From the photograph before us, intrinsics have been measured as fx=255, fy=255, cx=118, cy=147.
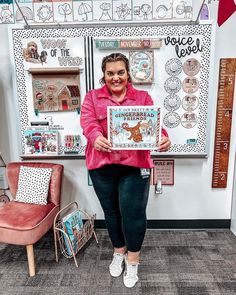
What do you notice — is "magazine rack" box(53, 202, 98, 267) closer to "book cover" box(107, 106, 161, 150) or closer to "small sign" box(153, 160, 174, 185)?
"small sign" box(153, 160, 174, 185)

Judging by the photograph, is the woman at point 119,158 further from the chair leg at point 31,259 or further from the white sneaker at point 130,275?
the chair leg at point 31,259

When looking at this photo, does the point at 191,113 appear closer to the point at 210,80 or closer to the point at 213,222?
the point at 210,80

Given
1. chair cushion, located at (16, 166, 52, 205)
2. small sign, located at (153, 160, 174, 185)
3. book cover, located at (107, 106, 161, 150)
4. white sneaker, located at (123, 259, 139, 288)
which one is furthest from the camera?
small sign, located at (153, 160, 174, 185)

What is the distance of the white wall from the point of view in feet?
6.61

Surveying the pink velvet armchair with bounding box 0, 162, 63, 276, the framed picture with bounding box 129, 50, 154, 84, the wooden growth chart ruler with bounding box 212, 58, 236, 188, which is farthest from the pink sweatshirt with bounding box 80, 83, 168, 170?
the wooden growth chart ruler with bounding box 212, 58, 236, 188

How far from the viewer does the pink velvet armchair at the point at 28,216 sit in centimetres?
158

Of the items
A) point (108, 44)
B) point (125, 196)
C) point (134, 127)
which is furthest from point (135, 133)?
point (108, 44)

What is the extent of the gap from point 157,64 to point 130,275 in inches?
57.0

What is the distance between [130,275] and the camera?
1.60 m

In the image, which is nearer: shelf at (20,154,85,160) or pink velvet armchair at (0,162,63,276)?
pink velvet armchair at (0,162,63,276)

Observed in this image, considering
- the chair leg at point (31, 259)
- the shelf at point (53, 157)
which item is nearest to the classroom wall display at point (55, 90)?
the shelf at point (53, 157)

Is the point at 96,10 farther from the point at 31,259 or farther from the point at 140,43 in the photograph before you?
the point at 31,259

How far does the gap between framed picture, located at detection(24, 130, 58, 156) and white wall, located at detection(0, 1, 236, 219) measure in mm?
114

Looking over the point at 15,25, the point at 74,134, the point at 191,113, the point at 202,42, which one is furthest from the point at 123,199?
the point at 15,25
